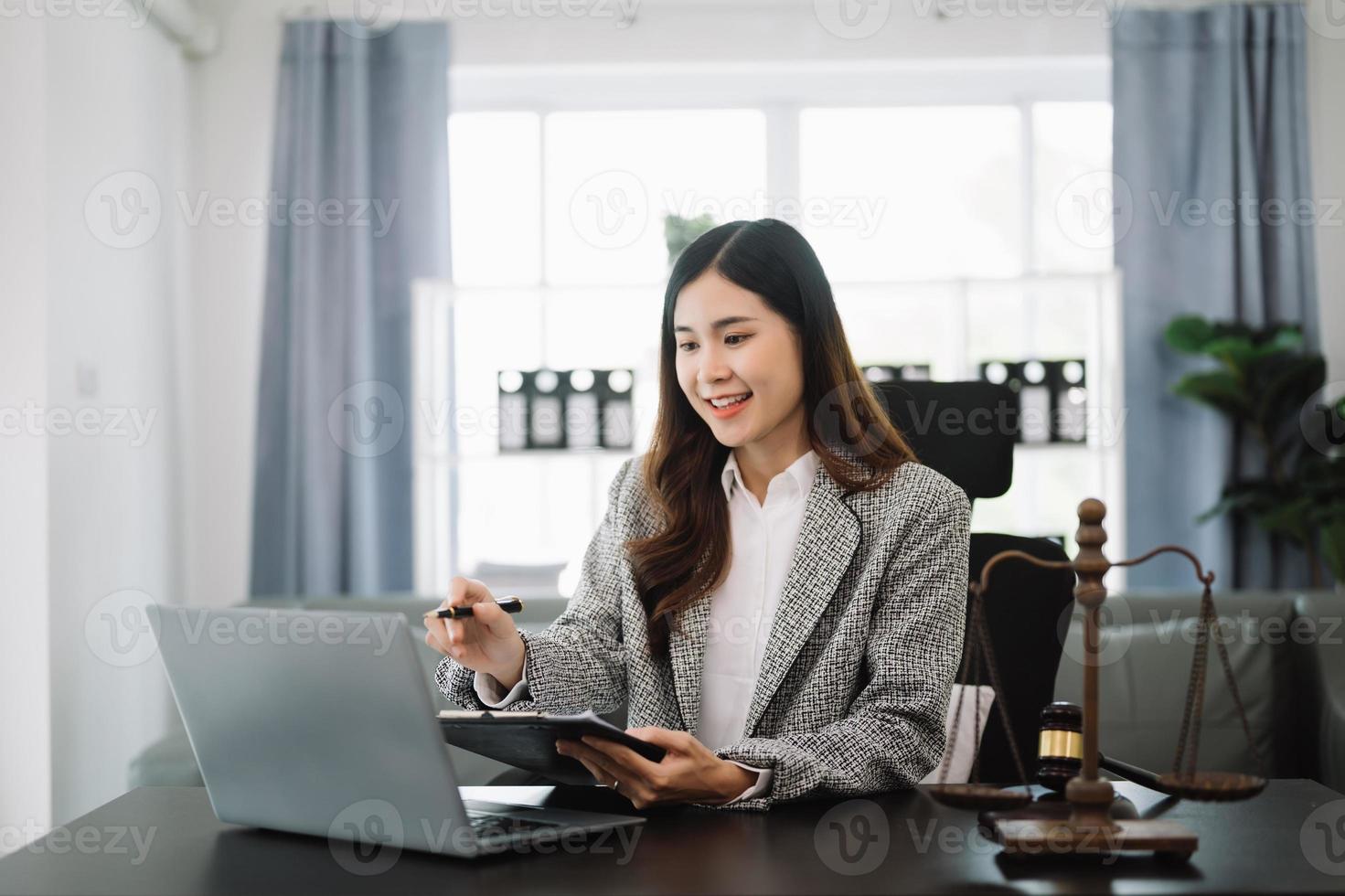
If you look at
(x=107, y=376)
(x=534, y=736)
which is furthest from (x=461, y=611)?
(x=107, y=376)

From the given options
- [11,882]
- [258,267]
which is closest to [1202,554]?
[258,267]

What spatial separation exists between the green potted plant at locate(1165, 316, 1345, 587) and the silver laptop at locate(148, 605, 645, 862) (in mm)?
3371

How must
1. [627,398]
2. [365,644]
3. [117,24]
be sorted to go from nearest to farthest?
[365,644]
[117,24]
[627,398]

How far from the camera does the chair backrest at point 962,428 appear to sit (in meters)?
1.79

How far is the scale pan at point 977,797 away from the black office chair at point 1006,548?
2.85ft

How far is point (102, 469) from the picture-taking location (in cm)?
350

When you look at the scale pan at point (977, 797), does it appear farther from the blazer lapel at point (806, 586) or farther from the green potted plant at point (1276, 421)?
the green potted plant at point (1276, 421)

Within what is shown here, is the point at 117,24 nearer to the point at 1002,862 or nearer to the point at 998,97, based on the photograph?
the point at 998,97

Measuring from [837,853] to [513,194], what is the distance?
3.75 meters

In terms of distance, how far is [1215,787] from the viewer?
94cm

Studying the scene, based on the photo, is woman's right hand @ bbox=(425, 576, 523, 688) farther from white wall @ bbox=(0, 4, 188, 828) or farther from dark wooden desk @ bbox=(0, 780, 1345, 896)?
white wall @ bbox=(0, 4, 188, 828)

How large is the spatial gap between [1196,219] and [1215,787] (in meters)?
3.64

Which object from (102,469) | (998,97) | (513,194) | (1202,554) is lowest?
(1202,554)

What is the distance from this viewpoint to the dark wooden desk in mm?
877
